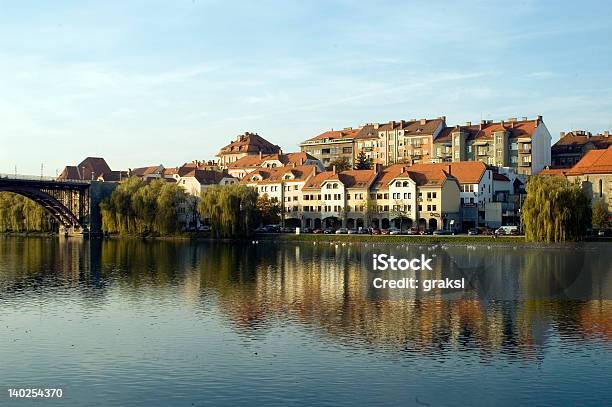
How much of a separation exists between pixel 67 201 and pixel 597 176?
78376mm

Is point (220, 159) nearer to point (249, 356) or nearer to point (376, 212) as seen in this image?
point (376, 212)

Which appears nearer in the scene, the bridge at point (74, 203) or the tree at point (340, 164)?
the bridge at point (74, 203)

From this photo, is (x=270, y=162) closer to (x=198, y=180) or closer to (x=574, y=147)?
(x=198, y=180)

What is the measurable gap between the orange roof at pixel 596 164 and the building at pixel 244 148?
73.9m

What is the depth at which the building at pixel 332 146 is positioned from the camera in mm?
151500

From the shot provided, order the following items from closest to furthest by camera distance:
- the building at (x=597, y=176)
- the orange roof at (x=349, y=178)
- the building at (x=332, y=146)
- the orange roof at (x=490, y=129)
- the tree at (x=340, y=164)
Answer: the building at (x=597, y=176) < the orange roof at (x=349, y=178) < the orange roof at (x=490, y=129) < the tree at (x=340, y=164) < the building at (x=332, y=146)

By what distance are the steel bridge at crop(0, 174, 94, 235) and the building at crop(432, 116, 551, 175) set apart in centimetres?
5758

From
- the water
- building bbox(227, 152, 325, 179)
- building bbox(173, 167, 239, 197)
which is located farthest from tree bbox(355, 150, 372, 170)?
the water

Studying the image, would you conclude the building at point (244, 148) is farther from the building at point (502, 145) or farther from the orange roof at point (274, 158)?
the building at point (502, 145)

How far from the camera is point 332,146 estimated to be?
15400 centimetres

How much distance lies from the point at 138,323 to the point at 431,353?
14445mm

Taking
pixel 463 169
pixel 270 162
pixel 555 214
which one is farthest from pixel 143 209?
pixel 555 214

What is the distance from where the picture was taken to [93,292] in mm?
48062

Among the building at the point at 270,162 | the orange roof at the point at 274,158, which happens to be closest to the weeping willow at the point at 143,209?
the building at the point at 270,162
